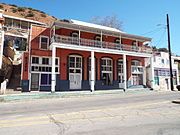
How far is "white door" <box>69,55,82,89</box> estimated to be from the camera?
2791 centimetres

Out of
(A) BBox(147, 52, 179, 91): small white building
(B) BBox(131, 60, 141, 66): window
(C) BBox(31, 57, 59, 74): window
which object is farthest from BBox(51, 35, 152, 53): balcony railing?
(A) BBox(147, 52, 179, 91): small white building

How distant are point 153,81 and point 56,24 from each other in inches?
715

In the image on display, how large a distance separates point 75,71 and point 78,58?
1.93 m

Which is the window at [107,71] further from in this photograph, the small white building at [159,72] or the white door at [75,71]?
the small white building at [159,72]

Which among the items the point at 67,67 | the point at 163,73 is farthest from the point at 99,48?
the point at 163,73

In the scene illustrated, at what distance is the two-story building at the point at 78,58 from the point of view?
25.6 m

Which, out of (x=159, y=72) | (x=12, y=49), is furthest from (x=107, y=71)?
(x=12, y=49)

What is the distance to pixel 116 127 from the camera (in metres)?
7.19

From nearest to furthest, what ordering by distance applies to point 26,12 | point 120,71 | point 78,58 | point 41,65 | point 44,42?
point 41,65 → point 44,42 → point 78,58 → point 120,71 → point 26,12

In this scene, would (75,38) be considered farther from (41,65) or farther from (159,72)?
(159,72)

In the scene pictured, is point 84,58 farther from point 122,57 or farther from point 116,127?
point 116,127

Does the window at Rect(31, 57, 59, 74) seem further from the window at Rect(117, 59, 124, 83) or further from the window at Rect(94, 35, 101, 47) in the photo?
the window at Rect(117, 59, 124, 83)

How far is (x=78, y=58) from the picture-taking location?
28.7 metres

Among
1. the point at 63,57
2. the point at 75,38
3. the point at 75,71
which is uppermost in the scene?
the point at 75,38
